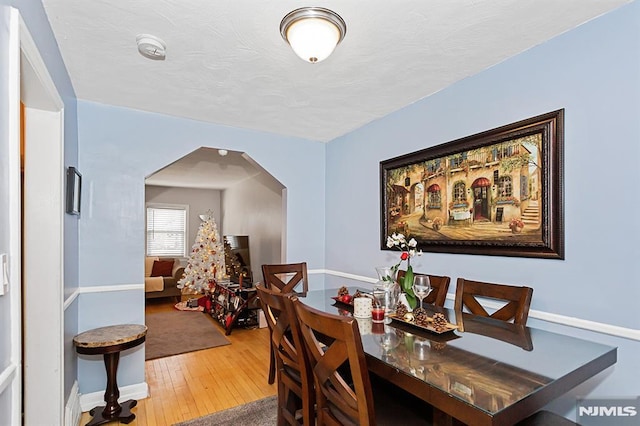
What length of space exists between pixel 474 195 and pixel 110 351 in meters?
2.80

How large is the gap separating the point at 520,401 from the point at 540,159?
1496 mm

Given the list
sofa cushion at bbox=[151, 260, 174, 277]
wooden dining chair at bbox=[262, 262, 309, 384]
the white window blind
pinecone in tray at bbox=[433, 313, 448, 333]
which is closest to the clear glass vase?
pinecone in tray at bbox=[433, 313, 448, 333]

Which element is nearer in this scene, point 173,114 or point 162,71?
point 162,71

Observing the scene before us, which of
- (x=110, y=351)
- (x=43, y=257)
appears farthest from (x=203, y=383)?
(x=43, y=257)

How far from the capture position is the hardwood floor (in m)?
2.62

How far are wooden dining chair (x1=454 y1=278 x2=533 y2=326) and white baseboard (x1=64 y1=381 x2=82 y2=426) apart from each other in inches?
103

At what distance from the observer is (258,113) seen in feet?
10.4

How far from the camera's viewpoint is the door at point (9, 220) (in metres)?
1.10

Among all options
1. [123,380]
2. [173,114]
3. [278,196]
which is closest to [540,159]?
[173,114]

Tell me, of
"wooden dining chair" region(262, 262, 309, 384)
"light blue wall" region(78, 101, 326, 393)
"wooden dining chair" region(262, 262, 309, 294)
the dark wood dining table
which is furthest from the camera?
"wooden dining chair" region(262, 262, 309, 294)

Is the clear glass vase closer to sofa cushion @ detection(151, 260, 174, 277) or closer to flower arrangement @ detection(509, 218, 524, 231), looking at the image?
flower arrangement @ detection(509, 218, 524, 231)

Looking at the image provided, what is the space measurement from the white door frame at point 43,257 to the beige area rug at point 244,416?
0.90 m

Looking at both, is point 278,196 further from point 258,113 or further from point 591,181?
point 591,181

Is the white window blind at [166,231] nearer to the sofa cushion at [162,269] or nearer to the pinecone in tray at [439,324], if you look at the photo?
the sofa cushion at [162,269]
